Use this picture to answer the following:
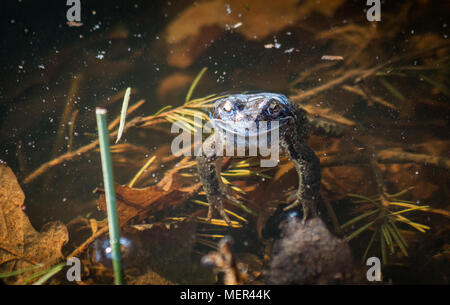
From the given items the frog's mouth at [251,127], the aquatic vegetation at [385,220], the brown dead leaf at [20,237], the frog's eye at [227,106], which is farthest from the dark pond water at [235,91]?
the frog's eye at [227,106]

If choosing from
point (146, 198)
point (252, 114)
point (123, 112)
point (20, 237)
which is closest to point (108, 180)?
point (146, 198)

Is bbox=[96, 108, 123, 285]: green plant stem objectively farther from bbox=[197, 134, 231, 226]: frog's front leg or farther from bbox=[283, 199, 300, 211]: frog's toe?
bbox=[283, 199, 300, 211]: frog's toe

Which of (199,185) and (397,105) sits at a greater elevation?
(397,105)

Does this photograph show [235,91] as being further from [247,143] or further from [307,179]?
[307,179]

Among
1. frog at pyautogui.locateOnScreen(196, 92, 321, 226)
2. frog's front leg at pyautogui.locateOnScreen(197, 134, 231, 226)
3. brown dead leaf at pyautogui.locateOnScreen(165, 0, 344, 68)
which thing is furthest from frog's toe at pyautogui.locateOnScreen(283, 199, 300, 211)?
brown dead leaf at pyautogui.locateOnScreen(165, 0, 344, 68)
